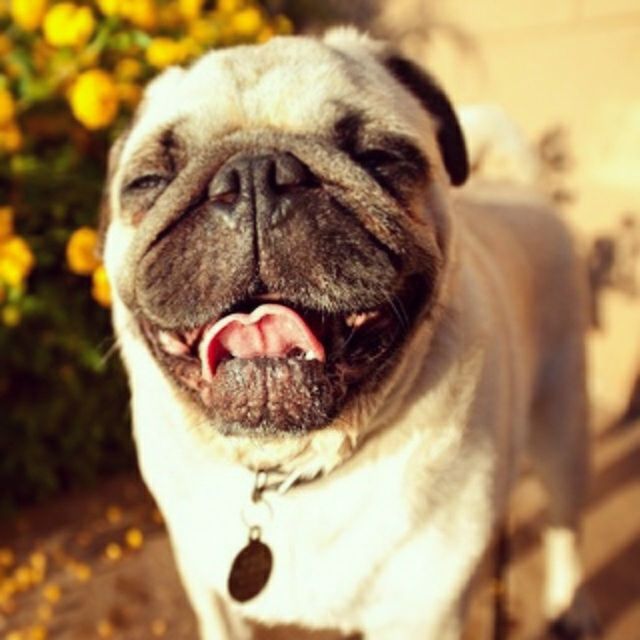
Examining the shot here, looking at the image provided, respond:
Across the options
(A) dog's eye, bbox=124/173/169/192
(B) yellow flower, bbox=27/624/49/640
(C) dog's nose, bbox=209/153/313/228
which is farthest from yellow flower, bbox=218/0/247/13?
(B) yellow flower, bbox=27/624/49/640

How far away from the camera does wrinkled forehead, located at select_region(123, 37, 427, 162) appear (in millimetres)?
1308

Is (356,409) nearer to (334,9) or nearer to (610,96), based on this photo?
(610,96)

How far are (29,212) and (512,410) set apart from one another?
5.09 feet

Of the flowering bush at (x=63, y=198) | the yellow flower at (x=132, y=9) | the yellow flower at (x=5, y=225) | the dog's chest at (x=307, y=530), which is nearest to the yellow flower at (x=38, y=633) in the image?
the flowering bush at (x=63, y=198)

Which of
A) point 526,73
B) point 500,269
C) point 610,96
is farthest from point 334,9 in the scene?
point 500,269

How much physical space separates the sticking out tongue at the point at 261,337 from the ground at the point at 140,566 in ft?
3.87

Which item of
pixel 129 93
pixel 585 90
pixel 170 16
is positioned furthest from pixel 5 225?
pixel 585 90

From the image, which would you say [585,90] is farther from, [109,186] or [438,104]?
[109,186]

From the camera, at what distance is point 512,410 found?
5.43ft

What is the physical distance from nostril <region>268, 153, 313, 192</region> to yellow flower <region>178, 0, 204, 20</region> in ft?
4.87

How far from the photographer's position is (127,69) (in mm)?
2340

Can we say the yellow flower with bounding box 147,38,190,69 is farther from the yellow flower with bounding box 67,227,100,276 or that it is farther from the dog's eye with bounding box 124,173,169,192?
the dog's eye with bounding box 124,173,169,192

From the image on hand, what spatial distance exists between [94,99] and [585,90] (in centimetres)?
184

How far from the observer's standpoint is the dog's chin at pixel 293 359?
3.92 feet
